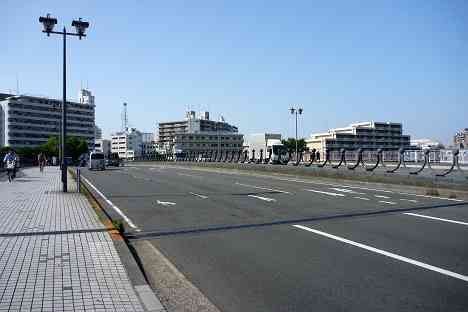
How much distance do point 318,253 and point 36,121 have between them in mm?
161237

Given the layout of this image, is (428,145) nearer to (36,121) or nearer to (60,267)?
(60,267)

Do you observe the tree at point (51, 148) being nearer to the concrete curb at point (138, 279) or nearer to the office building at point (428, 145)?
the office building at point (428, 145)

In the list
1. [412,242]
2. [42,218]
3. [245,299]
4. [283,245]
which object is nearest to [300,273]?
[245,299]

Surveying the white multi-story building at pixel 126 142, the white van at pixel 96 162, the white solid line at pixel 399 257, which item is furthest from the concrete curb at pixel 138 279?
the white multi-story building at pixel 126 142

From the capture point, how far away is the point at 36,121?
15262 centimetres

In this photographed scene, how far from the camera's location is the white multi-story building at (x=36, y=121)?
14350 centimetres

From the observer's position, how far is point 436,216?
12.1m

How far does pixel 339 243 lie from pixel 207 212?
553 cm

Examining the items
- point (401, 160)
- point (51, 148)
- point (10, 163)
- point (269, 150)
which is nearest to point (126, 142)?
point (51, 148)

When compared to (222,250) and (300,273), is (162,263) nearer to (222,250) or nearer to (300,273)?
(222,250)

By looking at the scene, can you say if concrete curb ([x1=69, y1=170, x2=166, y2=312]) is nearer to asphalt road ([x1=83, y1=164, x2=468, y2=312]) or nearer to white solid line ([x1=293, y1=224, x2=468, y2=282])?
asphalt road ([x1=83, y1=164, x2=468, y2=312])

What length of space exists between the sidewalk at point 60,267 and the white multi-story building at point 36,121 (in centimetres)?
13243

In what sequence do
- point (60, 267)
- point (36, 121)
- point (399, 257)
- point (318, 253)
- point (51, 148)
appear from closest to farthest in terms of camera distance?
point (60, 267)
point (399, 257)
point (318, 253)
point (51, 148)
point (36, 121)

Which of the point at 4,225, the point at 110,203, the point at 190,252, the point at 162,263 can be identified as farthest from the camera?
the point at 110,203
